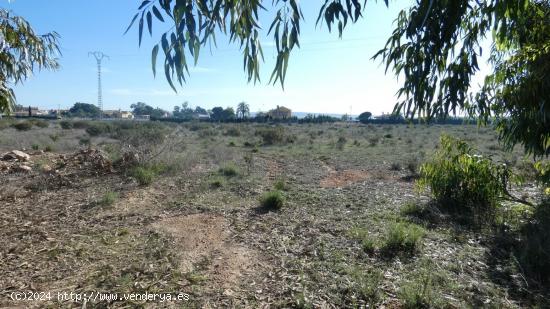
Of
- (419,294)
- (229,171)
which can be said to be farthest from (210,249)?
(229,171)

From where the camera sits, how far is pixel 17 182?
8.31m

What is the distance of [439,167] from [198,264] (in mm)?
4825

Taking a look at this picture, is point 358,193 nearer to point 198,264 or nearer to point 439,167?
point 439,167

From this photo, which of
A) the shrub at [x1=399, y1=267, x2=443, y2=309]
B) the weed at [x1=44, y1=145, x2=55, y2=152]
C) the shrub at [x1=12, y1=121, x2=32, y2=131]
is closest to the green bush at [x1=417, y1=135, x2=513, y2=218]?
the shrub at [x1=399, y1=267, x2=443, y2=309]

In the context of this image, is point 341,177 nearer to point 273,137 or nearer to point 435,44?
point 435,44

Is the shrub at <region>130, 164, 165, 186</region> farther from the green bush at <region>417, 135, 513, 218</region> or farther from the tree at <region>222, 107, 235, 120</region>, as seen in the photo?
the tree at <region>222, 107, 235, 120</region>

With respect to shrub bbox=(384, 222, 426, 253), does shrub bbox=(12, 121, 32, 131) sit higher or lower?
higher

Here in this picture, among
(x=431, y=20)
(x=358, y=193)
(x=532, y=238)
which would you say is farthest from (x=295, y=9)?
(x=358, y=193)

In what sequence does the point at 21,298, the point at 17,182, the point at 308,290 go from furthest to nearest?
the point at 17,182 < the point at 308,290 < the point at 21,298

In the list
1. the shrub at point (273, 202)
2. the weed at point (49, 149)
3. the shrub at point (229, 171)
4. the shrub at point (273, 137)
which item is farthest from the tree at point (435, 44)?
the shrub at point (273, 137)

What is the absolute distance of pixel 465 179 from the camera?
21.3 feet

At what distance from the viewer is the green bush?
20.2 feet

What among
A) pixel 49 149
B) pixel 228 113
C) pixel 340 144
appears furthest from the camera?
pixel 228 113

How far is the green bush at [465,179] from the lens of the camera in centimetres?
615
